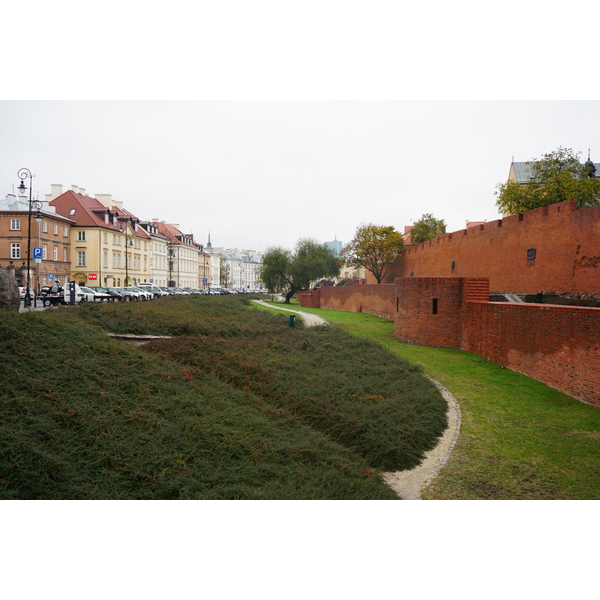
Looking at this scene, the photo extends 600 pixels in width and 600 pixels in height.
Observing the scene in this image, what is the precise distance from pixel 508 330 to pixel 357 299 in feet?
79.6

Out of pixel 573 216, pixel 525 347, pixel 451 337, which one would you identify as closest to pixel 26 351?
pixel 525 347

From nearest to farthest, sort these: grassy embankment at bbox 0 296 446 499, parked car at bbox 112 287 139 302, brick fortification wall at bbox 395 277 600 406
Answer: grassy embankment at bbox 0 296 446 499
brick fortification wall at bbox 395 277 600 406
parked car at bbox 112 287 139 302

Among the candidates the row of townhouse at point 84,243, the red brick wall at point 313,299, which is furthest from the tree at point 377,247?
the row of townhouse at point 84,243

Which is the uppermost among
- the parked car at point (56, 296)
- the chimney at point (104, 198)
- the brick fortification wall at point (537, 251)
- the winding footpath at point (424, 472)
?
the chimney at point (104, 198)

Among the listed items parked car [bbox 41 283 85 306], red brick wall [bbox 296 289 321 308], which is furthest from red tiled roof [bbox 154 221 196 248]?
parked car [bbox 41 283 85 306]

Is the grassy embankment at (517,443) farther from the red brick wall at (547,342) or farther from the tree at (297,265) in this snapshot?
the tree at (297,265)

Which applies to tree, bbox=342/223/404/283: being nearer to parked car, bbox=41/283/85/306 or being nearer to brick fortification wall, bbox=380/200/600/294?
brick fortification wall, bbox=380/200/600/294

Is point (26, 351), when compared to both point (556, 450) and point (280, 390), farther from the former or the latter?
point (556, 450)

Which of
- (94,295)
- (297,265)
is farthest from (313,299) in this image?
(94,295)

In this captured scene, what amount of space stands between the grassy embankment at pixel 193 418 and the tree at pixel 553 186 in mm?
23085

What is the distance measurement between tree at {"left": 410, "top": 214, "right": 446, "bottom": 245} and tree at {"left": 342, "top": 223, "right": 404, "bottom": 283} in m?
7.31

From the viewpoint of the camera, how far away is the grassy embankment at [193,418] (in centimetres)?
625

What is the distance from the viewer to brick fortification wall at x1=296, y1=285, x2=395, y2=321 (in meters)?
30.5

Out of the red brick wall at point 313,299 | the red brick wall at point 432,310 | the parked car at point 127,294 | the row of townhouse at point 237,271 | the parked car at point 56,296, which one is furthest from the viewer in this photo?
the row of townhouse at point 237,271
